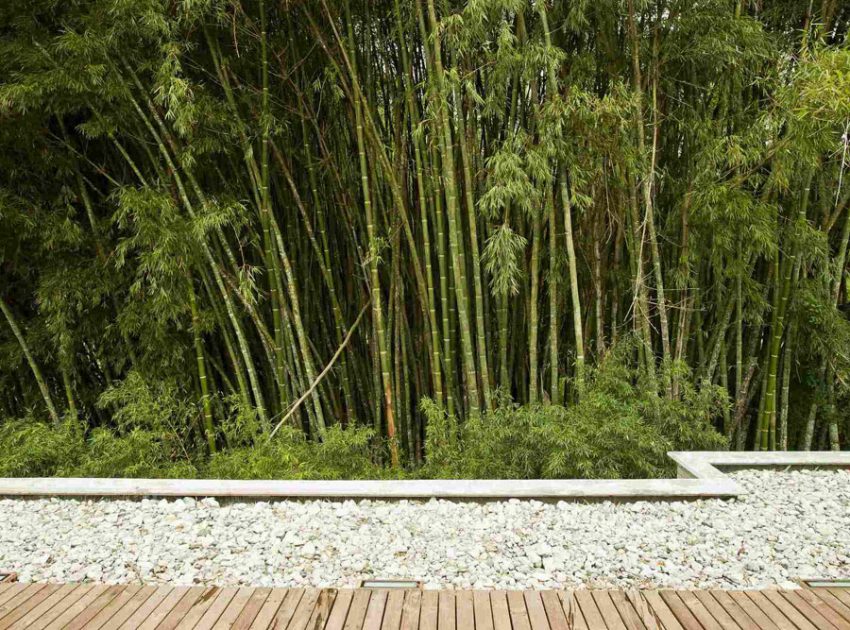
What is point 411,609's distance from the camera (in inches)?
75.9

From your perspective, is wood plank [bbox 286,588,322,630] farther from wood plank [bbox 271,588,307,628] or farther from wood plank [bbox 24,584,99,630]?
wood plank [bbox 24,584,99,630]

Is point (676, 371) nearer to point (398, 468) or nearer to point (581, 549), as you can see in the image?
point (581, 549)

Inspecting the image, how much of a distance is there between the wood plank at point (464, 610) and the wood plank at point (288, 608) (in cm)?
48

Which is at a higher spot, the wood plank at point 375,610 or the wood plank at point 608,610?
the wood plank at point 375,610

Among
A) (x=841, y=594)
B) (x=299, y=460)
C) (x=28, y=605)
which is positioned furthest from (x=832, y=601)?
(x=28, y=605)

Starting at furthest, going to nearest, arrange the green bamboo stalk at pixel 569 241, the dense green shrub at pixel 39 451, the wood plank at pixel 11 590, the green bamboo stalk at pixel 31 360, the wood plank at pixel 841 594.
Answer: the green bamboo stalk at pixel 31 360, the dense green shrub at pixel 39 451, the green bamboo stalk at pixel 569 241, the wood plank at pixel 11 590, the wood plank at pixel 841 594

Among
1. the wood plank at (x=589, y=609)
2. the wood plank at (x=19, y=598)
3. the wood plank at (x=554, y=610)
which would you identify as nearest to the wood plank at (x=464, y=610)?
the wood plank at (x=554, y=610)

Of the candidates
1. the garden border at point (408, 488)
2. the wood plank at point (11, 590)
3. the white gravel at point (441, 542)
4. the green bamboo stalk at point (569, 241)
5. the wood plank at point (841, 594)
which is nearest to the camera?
the wood plank at point (841, 594)

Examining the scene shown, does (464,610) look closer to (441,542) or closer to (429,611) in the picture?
(429,611)

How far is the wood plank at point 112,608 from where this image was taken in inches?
74.1

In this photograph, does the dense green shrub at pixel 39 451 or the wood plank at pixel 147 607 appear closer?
the wood plank at pixel 147 607

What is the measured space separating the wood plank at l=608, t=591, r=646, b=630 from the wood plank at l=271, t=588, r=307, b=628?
0.96 meters

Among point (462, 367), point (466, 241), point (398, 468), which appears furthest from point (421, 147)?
point (398, 468)

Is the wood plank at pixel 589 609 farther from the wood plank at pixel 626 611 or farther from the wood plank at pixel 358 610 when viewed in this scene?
the wood plank at pixel 358 610
